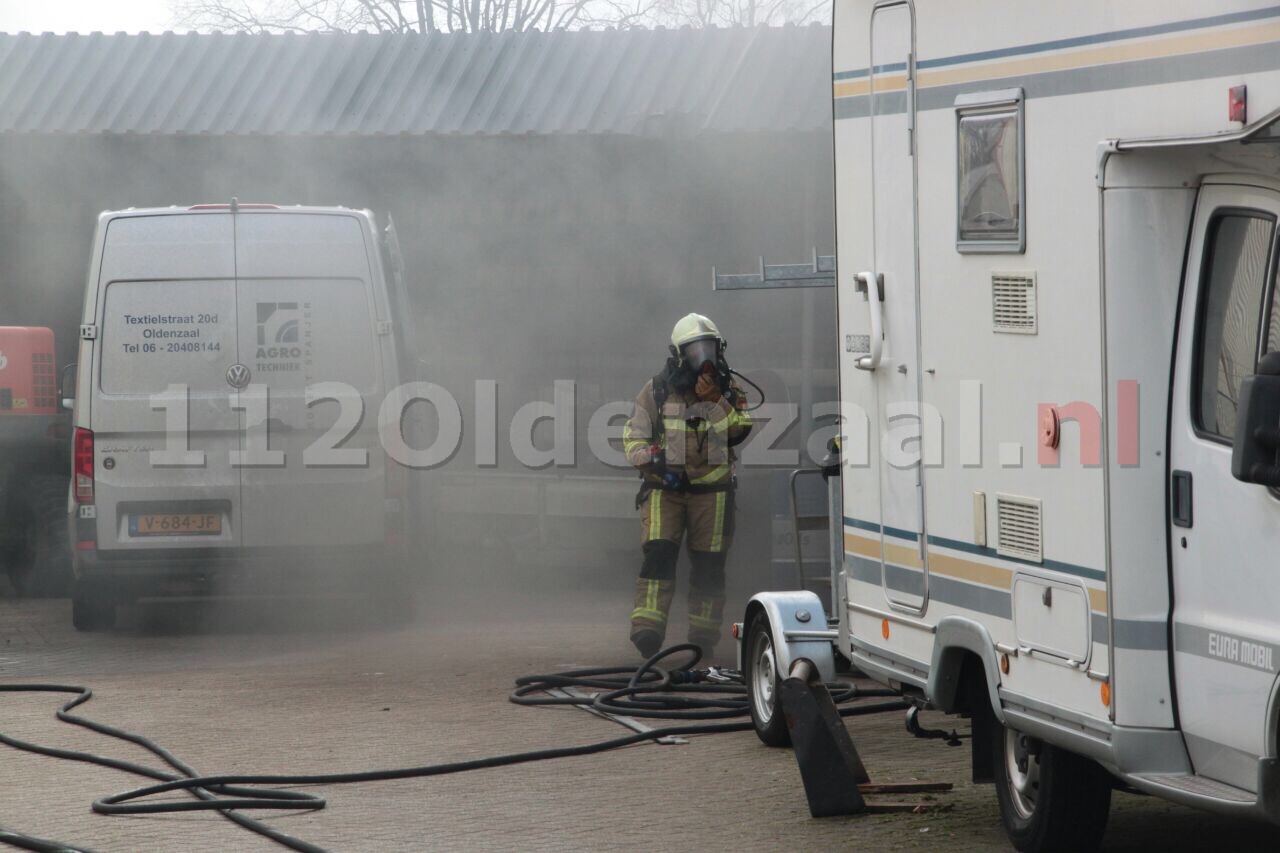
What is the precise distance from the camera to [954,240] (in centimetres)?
537

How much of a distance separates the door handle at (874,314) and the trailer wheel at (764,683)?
1457mm

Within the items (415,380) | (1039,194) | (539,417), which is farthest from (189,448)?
(1039,194)

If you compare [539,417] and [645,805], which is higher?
[539,417]

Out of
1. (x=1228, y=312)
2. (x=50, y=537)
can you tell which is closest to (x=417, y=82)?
(x=50, y=537)

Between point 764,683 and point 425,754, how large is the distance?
144cm

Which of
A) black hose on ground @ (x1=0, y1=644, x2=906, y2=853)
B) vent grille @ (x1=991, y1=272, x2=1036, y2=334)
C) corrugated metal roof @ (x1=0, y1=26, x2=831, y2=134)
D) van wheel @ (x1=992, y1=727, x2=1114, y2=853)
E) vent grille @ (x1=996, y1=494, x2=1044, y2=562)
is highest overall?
corrugated metal roof @ (x1=0, y1=26, x2=831, y2=134)

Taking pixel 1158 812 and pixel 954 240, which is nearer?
pixel 954 240

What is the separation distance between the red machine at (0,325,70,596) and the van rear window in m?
2.45

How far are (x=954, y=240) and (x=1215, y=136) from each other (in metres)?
1.27

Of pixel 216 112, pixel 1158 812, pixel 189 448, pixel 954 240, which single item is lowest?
pixel 1158 812

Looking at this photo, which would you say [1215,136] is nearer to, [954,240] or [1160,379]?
[1160,379]

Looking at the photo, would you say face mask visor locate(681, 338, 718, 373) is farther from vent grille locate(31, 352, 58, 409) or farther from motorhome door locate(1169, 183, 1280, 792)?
vent grille locate(31, 352, 58, 409)

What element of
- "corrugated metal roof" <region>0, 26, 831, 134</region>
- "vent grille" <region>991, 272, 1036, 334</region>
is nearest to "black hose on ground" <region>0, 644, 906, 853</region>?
"vent grille" <region>991, 272, 1036, 334</region>

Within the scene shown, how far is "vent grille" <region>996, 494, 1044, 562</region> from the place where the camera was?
195 inches
